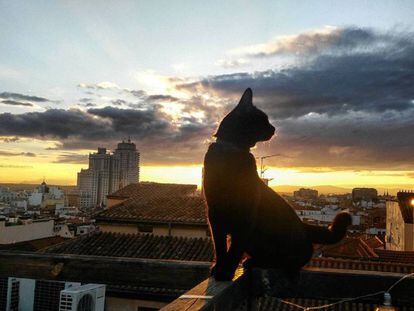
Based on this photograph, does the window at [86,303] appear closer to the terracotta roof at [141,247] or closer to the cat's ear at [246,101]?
the terracotta roof at [141,247]

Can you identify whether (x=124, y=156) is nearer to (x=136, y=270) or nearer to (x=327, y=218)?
(x=327, y=218)

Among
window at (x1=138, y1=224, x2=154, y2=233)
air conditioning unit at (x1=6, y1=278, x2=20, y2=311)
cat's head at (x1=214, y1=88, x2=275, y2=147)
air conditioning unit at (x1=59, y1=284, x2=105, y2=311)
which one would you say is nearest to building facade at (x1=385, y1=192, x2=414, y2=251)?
Answer: window at (x1=138, y1=224, x2=154, y2=233)

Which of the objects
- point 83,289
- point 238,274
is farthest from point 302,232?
point 83,289

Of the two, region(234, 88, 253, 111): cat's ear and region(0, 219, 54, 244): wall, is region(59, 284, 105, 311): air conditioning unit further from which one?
region(0, 219, 54, 244): wall

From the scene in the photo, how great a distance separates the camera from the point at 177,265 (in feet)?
8.00

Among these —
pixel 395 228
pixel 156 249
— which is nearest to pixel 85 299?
pixel 156 249

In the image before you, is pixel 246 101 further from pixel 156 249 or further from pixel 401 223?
pixel 401 223

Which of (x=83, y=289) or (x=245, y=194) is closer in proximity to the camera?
(x=245, y=194)

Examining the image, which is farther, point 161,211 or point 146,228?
point 161,211

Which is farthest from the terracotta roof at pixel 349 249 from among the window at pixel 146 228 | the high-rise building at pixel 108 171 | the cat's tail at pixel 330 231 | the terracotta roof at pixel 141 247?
the high-rise building at pixel 108 171

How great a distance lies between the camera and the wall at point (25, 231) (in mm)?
33831

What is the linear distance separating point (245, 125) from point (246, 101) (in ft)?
0.54

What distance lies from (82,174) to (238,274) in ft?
641

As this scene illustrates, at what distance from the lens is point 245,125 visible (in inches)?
82.1
